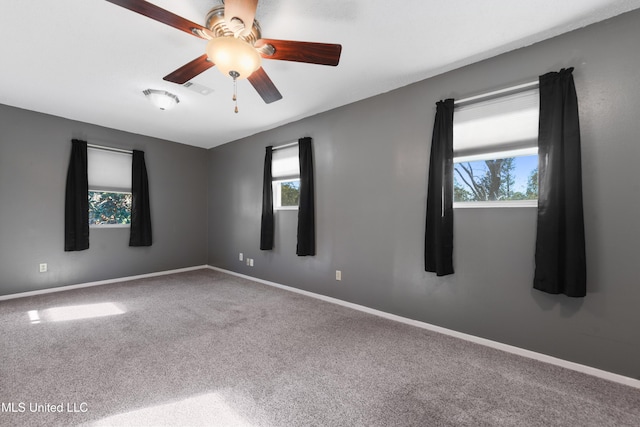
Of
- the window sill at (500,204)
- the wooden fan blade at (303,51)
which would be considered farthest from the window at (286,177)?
the window sill at (500,204)

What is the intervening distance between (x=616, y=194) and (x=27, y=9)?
4.23m

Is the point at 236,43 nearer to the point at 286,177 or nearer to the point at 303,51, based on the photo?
the point at 303,51

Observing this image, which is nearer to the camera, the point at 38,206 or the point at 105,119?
the point at 38,206

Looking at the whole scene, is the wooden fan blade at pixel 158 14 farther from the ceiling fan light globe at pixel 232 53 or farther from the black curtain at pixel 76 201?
the black curtain at pixel 76 201

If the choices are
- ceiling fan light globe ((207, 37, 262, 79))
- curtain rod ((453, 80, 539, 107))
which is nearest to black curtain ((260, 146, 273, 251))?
ceiling fan light globe ((207, 37, 262, 79))

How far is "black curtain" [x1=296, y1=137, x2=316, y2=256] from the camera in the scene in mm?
3643

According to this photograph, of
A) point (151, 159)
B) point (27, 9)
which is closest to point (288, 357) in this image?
point (27, 9)

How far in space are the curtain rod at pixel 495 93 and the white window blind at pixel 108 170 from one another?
495 cm

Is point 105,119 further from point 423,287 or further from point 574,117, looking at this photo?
point 574,117

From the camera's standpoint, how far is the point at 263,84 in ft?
7.28

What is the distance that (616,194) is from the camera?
1881 mm

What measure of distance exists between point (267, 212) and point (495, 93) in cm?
316

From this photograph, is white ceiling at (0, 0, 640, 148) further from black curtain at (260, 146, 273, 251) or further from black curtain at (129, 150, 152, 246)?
black curtain at (129, 150, 152, 246)

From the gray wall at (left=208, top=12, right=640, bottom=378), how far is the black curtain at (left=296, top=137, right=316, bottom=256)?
89 millimetres
